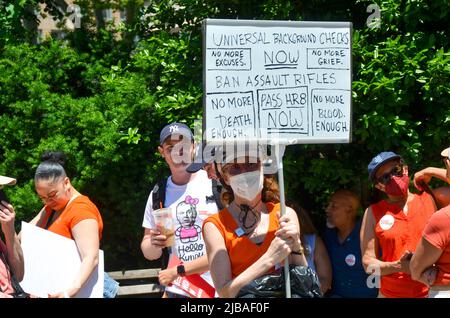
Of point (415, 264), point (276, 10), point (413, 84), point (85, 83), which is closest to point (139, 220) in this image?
point (85, 83)

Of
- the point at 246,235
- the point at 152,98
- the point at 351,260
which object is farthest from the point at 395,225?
the point at 152,98

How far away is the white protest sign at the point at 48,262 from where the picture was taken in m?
4.82

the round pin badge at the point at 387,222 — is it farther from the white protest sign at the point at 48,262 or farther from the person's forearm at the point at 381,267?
the white protest sign at the point at 48,262

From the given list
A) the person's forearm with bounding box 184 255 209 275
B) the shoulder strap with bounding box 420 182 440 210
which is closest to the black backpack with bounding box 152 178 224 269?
the person's forearm with bounding box 184 255 209 275

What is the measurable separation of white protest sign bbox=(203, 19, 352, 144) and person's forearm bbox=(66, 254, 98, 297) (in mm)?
1005

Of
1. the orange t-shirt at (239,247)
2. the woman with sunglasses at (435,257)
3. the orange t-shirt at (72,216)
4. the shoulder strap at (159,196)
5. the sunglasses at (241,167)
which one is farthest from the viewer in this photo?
the shoulder strap at (159,196)

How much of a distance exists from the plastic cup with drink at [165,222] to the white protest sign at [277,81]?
2.24 ft

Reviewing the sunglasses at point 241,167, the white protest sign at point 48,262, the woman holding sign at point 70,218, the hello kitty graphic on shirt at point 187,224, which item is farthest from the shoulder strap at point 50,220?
the sunglasses at point 241,167

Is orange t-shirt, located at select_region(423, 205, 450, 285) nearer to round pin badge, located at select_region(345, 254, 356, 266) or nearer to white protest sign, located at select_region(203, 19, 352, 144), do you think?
white protest sign, located at select_region(203, 19, 352, 144)

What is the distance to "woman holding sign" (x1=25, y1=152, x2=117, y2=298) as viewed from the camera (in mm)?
4785

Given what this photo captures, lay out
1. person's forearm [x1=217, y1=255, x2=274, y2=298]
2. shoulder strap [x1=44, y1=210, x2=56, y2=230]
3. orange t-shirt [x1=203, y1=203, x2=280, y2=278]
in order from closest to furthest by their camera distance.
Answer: person's forearm [x1=217, y1=255, x2=274, y2=298], orange t-shirt [x1=203, y1=203, x2=280, y2=278], shoulder strap [x1=44, y1=210, x2=56, y2=230]

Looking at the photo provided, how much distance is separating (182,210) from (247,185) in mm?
1033
